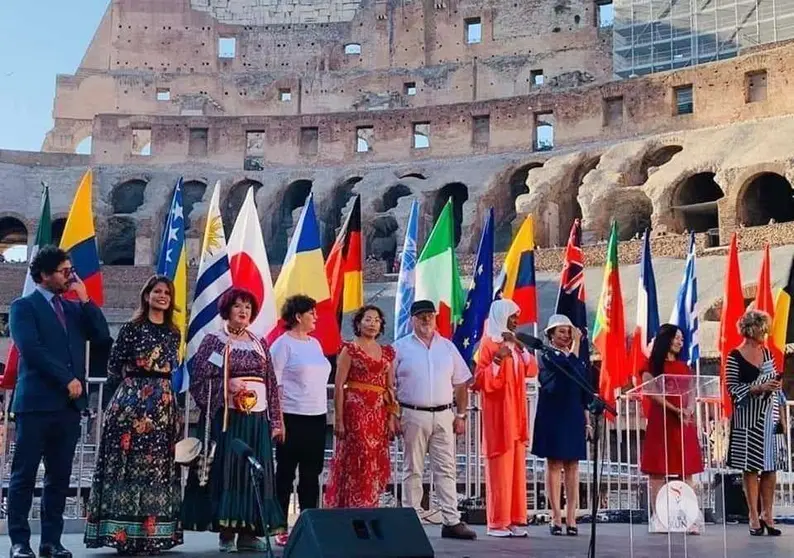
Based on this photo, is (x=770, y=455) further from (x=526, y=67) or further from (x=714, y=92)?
(x=526, y=67)

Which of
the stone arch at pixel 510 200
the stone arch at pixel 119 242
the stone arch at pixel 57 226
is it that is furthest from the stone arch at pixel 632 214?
the stone arch at pixel 57 226

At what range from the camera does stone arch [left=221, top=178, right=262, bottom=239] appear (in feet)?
121

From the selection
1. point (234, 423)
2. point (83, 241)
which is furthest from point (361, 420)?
point (83, 241)

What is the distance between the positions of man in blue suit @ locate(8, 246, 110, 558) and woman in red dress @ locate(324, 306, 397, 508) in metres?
1.85

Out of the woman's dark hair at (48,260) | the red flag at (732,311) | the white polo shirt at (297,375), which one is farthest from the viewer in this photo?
the red flag at (732,311)

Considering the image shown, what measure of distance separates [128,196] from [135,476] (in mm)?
33945

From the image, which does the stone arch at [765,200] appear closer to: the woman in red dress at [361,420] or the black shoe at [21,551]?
the woman in red dress at [361,420]

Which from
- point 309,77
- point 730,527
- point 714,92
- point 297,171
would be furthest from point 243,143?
point 730,527

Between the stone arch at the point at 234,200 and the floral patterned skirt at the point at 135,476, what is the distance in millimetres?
31196

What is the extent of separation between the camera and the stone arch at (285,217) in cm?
3584

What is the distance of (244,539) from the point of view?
6098mm

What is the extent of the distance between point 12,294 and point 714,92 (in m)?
22.9

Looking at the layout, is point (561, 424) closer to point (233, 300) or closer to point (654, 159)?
point (233, 300)

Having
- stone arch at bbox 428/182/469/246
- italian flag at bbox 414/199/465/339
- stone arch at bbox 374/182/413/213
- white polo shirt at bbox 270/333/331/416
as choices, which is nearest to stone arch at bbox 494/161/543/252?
stone arch at bbox 428/182/469/246
